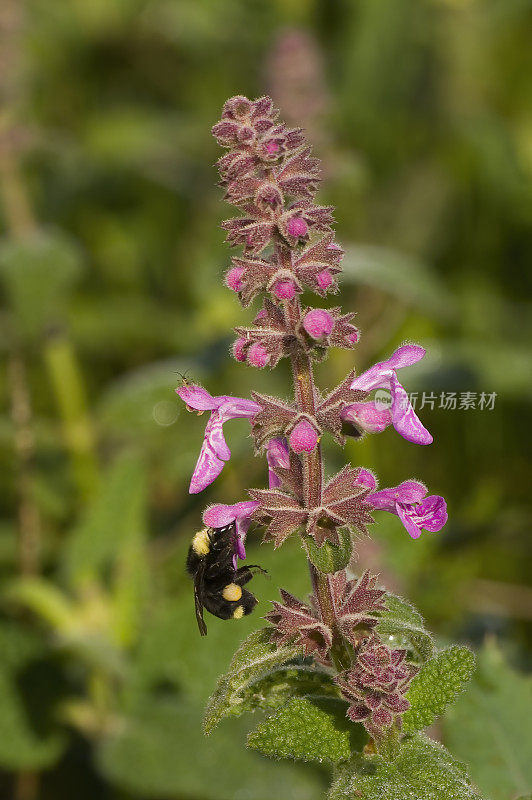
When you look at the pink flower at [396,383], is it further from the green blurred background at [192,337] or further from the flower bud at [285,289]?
the green blurred background at [192,337]

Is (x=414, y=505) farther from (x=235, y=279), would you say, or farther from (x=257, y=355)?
(x=235, y=279)

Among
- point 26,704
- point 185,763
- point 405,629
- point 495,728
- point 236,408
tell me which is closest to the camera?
point 405,629

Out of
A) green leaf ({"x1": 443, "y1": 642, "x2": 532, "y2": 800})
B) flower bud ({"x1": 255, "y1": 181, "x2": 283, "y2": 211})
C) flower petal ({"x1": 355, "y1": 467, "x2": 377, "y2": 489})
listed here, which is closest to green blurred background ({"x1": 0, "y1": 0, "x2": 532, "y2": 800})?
green leaf ({"x1": 443, "y1": 642, "x2": 532, "y2": 800})

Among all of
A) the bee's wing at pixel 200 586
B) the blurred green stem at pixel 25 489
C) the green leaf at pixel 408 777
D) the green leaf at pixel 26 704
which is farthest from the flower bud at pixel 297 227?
the blurred green stem at pixel 25 489

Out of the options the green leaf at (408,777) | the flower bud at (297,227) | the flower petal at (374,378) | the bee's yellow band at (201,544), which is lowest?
the green leaf at (408,777)

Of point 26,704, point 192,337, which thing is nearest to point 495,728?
point 26,704
